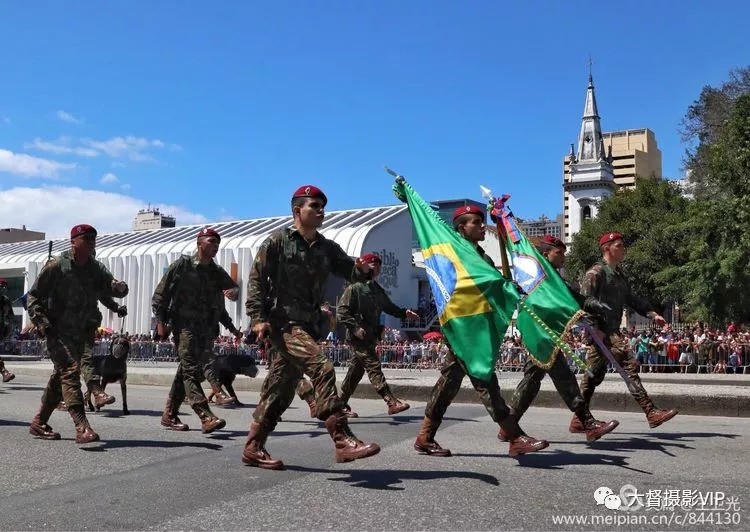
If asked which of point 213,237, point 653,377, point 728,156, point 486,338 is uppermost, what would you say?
point 728,156

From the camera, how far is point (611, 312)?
749 centimetres

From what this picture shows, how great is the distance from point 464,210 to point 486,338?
4.14 feet

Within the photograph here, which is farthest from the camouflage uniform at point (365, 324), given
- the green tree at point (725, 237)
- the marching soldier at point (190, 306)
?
the green tree at point (725, 237)

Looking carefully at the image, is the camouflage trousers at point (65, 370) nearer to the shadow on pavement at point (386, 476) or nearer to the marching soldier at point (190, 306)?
the marching soldier at point (190, 306)

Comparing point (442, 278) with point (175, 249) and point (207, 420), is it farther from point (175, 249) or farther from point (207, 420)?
point (175, 249)

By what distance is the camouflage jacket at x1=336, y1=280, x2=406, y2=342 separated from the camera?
961cm

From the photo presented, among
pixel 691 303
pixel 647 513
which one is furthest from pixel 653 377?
pixel 647 513

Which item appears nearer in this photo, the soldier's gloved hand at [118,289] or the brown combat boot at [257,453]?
the brown combat boot at [257,453]

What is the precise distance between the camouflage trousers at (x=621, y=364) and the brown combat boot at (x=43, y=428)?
502 centimetres

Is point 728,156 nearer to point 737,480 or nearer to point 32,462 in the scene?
point 737,480

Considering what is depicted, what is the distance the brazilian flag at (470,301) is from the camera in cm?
600

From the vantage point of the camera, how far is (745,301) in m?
25.7

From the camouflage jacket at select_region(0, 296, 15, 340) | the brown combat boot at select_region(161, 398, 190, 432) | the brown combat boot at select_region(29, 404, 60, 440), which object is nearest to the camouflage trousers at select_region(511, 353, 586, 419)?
the brown combat boot at select_region(161, 398, 190, 432)

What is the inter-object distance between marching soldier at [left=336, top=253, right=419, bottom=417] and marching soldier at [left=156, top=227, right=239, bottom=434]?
167 cm
